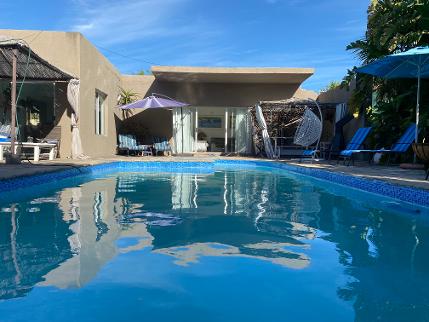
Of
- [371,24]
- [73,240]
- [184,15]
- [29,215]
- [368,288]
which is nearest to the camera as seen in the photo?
[368,288]

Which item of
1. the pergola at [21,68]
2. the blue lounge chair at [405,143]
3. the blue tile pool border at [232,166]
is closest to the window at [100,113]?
the pergola at [21,68]

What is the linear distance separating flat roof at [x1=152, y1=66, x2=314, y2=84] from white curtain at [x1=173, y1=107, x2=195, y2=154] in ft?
4.65

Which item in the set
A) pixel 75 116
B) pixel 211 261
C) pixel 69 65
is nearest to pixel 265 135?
pixel 75 116

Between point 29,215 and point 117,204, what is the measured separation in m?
1.20

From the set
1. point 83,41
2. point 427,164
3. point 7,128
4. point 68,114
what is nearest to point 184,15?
point 83,41

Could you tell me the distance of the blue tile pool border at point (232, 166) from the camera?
18.1 ft

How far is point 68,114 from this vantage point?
11633mm

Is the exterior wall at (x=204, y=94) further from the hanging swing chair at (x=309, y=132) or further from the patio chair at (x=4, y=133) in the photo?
the patio chair at (x=4, y=133)

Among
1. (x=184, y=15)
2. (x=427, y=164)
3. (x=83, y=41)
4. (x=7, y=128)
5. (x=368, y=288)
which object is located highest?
(x=184, y=15)

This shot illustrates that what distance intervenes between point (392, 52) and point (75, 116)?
29.0ft

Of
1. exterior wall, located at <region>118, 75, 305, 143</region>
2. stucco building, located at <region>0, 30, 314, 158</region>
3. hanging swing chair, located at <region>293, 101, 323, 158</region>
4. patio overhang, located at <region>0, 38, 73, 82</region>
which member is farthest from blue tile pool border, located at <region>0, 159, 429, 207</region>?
exterior wall, located at <region>118, 75, 305, 143</region>

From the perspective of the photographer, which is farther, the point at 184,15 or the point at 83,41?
the point at 184,15

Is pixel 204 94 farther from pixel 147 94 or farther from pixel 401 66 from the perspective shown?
pixel 401 66

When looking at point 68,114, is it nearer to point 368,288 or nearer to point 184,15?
point 184,15
